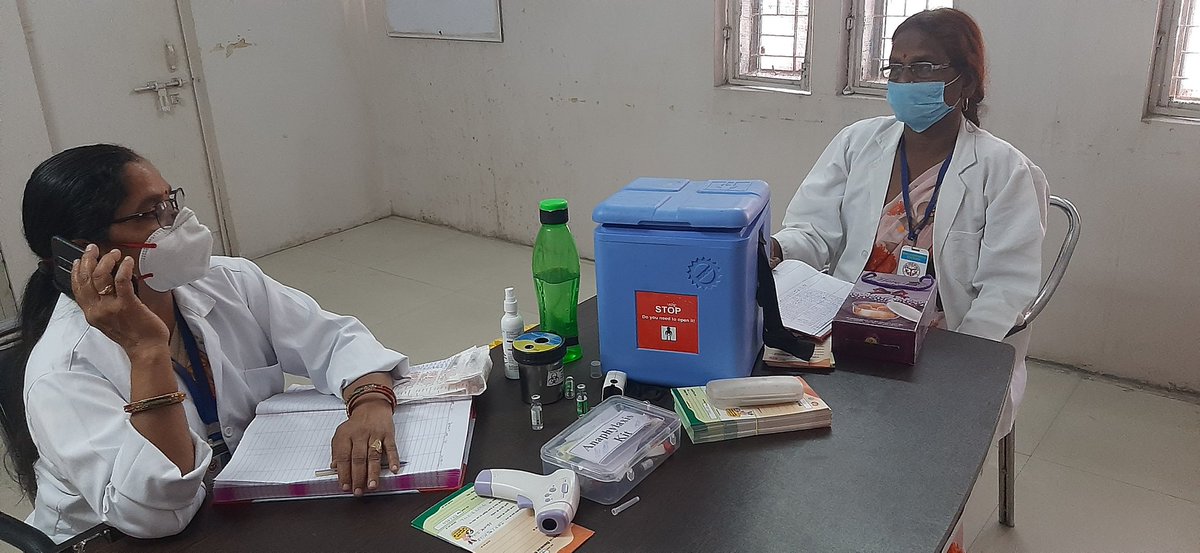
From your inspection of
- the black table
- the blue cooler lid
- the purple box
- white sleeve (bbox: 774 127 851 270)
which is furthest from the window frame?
the black table

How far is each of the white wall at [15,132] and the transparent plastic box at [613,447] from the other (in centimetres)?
330

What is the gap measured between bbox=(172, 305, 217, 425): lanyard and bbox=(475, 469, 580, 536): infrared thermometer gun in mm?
532

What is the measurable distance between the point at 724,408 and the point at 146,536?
835mm

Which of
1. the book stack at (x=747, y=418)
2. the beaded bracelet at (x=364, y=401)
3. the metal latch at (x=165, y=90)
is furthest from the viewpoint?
the metal latch at (x=165, y=90)

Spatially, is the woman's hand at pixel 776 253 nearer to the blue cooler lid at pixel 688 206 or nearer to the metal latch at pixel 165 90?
Answer: the blue cooler lid at pixel 688 206

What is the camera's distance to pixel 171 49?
4.29 meters

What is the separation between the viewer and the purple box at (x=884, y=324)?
151 centimetres

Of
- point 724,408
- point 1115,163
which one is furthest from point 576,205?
point 724,408

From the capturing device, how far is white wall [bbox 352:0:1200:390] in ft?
9.28

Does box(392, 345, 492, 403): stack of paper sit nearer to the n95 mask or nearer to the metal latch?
the n95 mask

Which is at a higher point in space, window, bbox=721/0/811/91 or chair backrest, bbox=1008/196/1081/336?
window, bbox=721/0/811/91

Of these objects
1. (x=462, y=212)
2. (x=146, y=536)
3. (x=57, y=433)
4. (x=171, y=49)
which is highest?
(x=171, y=49)

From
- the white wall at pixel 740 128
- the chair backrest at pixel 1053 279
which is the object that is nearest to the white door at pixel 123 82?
the white wall at pixel 740 128

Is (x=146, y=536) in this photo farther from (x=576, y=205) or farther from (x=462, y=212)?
(x=462, y=212)
